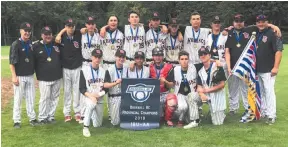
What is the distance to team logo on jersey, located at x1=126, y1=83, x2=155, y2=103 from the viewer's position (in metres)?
7.61

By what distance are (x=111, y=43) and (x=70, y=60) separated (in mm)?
1047

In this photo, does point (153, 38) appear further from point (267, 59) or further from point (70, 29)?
point (267, 59)

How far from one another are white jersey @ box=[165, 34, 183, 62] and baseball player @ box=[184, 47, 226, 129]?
106 centimetres

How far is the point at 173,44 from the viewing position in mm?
8633

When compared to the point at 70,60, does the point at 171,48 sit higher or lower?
higher

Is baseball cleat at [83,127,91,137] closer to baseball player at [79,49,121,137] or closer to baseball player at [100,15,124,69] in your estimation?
baseball player at [79,49,121,137]

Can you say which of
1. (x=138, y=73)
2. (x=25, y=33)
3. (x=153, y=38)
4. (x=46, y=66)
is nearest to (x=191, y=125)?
(x=138, y=73)

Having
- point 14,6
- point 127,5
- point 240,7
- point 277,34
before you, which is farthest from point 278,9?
point 277,34

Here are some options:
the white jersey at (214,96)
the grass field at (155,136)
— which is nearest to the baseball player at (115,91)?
the grass field at (155,136)

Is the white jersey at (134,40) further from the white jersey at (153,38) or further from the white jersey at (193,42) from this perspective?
the white jersey at (193,42)

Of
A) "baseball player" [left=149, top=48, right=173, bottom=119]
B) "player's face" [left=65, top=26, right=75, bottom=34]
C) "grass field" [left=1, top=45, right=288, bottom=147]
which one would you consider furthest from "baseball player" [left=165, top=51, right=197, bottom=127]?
"player's face" [left=65, top=26, right=75, bottom=34]

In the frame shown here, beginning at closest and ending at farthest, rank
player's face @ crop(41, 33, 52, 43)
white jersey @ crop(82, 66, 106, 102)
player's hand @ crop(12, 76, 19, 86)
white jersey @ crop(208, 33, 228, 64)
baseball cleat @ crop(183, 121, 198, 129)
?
baseball cleat @ crop(183, 121, 198, 129) → player's hand @ crop(12, 76, 19, 86) → white jersey @ crop(82, 66, 106, 102) → player's face @ crop(41, 33, 52, 43) → white jersey @ crop(208, 33, 228, 64)

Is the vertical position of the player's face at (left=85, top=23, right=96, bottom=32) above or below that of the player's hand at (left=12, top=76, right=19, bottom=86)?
above

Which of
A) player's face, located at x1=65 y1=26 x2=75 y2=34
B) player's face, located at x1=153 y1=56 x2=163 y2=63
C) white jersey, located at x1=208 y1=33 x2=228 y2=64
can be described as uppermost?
player's face, located at x1=65 y1=26 x2=75 y2=34
